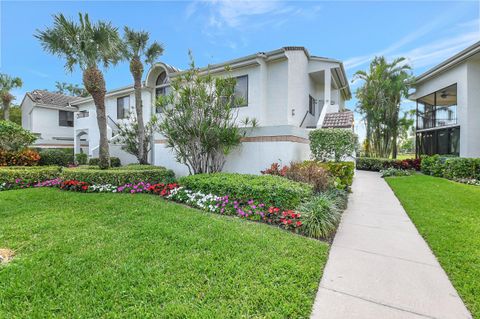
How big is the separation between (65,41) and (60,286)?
11.0m

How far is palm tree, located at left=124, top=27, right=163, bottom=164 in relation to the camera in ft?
43.1

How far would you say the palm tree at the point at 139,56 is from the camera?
13141 millimetres

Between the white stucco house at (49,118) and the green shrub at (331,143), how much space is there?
24950mm

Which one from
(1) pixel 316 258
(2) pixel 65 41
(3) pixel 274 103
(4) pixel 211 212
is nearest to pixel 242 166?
(4) pixel 211 212

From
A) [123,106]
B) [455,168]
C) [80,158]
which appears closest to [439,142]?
[455,168]

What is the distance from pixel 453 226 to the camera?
5.29 metres

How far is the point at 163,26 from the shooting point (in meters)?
13.2

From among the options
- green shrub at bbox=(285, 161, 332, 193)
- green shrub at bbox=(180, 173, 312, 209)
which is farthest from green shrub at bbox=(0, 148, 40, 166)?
green shrub at bbox=(285, 161, 332, 193)

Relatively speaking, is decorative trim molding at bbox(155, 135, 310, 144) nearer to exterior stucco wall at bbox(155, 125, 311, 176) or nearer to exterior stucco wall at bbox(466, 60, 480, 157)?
exterior stucco wall at bbox(155, 125, 311, 176)

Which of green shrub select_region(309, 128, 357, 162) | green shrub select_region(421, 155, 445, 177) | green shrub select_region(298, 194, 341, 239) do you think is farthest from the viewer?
green shrub select_region(421, 155, 445, 177)

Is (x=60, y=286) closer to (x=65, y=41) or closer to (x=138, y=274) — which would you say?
(x=138, y=274)

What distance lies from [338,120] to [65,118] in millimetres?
29516

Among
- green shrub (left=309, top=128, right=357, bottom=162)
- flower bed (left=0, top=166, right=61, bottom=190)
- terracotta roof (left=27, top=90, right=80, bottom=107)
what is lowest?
flower bed (left=0, top=166, right=61, bottom=190)

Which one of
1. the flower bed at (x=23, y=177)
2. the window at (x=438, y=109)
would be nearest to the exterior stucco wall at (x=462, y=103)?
the window at (x=438, y=109)
